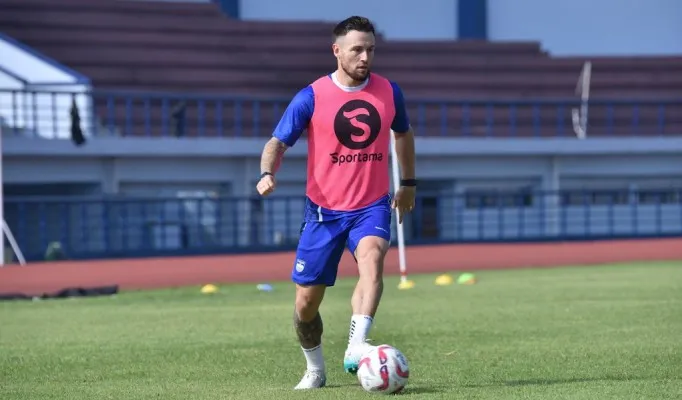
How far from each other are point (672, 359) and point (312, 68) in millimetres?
21072

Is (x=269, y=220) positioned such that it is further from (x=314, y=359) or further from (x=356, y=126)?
(x=356, y=126)

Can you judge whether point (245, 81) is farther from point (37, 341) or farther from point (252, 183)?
point (37, 341)

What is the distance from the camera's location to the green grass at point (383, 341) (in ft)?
22.9

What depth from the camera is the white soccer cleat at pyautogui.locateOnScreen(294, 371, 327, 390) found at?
7.02 m

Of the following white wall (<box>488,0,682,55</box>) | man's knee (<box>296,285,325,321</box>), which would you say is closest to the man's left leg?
man's knee (<box>296,285,325,321</box>)

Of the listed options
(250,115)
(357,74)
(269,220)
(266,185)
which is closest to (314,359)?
(266,185)

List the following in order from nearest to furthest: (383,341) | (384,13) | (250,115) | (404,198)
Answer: (404,198)
(383,341)
(250,115)
(384,13)

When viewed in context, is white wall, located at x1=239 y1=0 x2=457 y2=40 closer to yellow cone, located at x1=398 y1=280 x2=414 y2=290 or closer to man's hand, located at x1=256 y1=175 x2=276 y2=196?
yellow cone, located at x1=398 y1=280 x2=414 y2=290

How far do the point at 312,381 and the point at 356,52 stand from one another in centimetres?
166

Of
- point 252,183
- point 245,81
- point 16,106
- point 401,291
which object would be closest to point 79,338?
point 401,291

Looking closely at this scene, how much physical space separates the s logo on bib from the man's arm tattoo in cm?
29

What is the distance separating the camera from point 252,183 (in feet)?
82.8

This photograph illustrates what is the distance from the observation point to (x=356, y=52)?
6816mm

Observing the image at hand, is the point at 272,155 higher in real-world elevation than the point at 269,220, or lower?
higher
